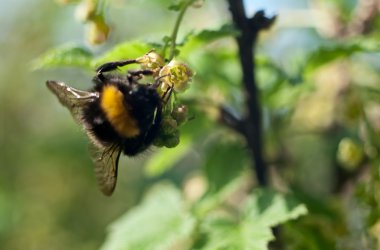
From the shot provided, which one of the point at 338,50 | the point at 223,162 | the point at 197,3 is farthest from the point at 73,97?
the point at 338,50

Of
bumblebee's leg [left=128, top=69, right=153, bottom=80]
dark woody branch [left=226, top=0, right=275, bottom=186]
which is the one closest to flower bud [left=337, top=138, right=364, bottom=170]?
dark woody branch [left=226, top=0, right=275, bottom=186]

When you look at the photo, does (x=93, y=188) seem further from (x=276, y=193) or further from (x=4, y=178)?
(x=276, y=193)

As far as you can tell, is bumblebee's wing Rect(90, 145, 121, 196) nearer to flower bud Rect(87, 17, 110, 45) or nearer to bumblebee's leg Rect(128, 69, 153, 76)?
bumblebee's leg Rect(128, 69, 153, 76)

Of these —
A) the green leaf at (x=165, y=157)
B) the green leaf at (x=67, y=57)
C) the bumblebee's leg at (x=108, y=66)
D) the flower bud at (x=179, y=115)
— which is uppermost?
the green leaf at (x=67, y=57)

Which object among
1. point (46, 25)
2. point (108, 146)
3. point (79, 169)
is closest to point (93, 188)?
point (79, 169)

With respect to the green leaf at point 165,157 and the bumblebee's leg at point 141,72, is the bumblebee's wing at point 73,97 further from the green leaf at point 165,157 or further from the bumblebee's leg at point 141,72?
the green leaf at point 165,157

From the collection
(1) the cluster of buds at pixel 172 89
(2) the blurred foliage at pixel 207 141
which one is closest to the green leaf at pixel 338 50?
(2) the blurred foliage at pixel 207 141
